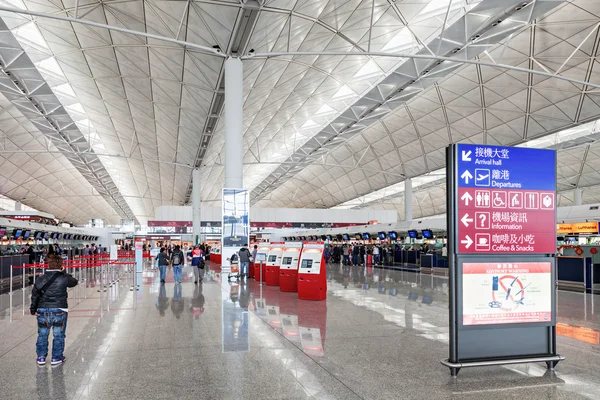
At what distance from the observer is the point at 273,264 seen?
18.6 m

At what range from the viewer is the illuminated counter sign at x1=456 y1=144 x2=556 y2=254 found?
6.36 metres

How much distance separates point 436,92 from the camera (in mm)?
34406

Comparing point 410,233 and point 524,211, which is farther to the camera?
point 410,233

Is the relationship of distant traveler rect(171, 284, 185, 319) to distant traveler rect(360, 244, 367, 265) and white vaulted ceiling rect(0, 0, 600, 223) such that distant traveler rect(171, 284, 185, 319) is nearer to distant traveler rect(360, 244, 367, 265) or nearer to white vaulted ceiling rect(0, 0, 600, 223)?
white vaulted ceiling rect(0, 0, 600, 223)

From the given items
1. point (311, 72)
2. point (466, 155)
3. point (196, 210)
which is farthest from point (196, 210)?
point (466, 155)

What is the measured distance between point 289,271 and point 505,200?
10729 mm

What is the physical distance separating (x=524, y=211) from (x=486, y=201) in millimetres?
613

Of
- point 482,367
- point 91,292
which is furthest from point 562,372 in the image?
point 91,292

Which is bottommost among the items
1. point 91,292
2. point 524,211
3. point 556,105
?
point 91,292

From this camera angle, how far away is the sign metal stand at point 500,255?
6.30 metres

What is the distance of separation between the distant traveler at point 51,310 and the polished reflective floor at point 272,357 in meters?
0.24

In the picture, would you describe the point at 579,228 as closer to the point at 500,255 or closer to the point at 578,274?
the point at 578,274

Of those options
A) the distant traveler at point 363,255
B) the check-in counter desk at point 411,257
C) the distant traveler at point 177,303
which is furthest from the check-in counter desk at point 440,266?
the distant traveler at point 177,303

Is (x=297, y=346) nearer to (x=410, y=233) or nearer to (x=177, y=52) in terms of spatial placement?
(x=177, y=52)
